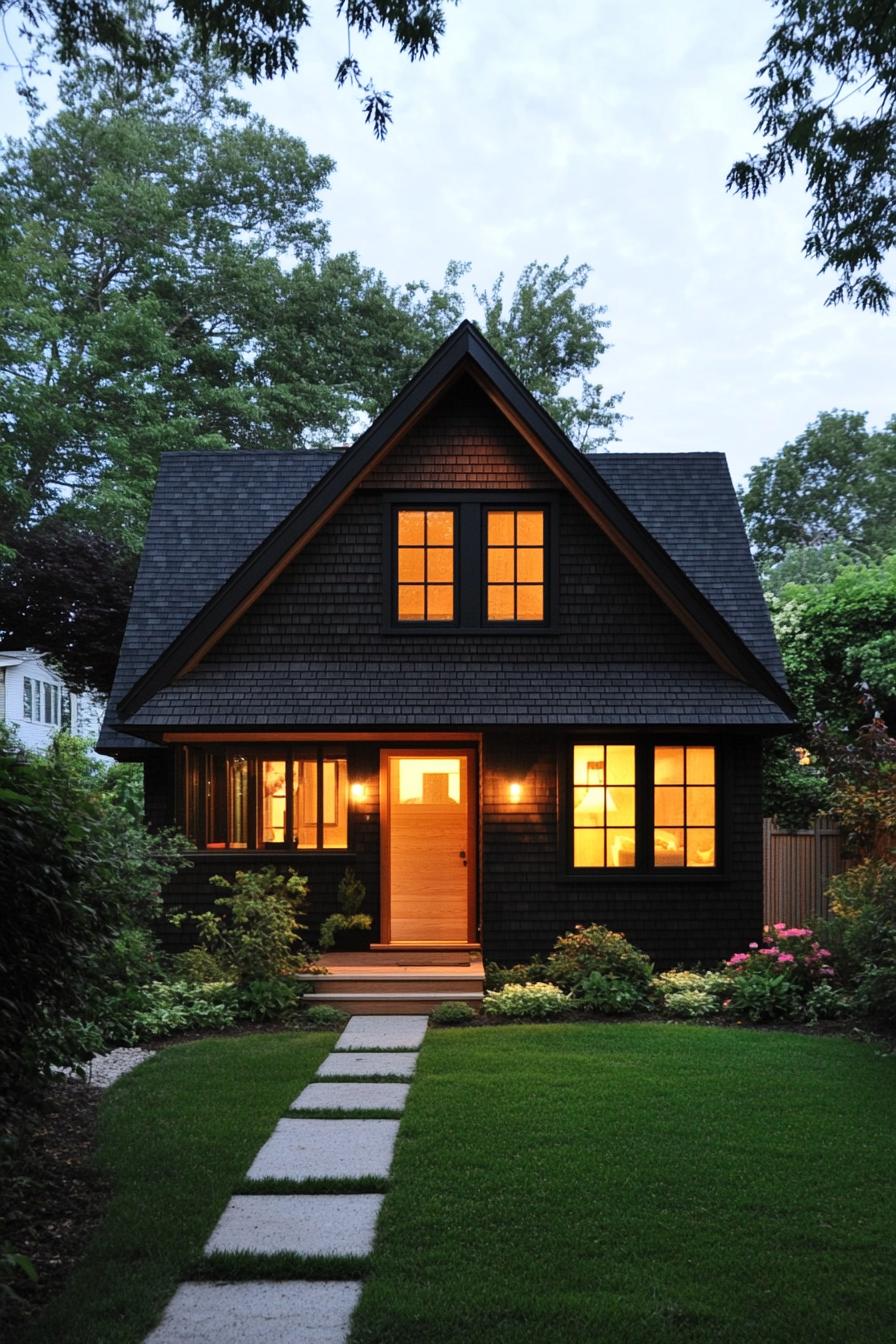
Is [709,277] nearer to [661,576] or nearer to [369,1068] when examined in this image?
[661,576]

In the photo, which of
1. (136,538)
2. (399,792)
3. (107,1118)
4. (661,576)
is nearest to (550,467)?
(661,576)

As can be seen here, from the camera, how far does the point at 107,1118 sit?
701cm

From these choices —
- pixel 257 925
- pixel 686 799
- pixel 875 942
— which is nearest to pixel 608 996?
pixel 875 942

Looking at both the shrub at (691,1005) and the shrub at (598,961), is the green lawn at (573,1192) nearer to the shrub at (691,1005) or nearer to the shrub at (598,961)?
the shrub at (691,1005)

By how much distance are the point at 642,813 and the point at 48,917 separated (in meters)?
8.15

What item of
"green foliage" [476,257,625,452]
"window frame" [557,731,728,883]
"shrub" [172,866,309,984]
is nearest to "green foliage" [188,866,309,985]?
"shrub" [172,866,309,984]

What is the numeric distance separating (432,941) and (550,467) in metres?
5.50

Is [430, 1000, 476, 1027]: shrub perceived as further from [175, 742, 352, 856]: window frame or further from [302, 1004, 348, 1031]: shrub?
[175, 742, 352, 856]: window frame

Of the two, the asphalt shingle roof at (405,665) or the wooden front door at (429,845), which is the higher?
the asphalt shingle roof at (405,665)

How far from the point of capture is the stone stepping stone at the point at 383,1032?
361 inches

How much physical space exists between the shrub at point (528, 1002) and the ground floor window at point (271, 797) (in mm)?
2729

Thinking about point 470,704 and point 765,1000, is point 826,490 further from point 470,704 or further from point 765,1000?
point 765,1000

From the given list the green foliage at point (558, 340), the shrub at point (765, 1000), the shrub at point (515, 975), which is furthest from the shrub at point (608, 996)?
the green foliage at point (558, 340)

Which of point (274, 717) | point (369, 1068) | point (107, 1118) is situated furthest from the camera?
point (274, 717)
